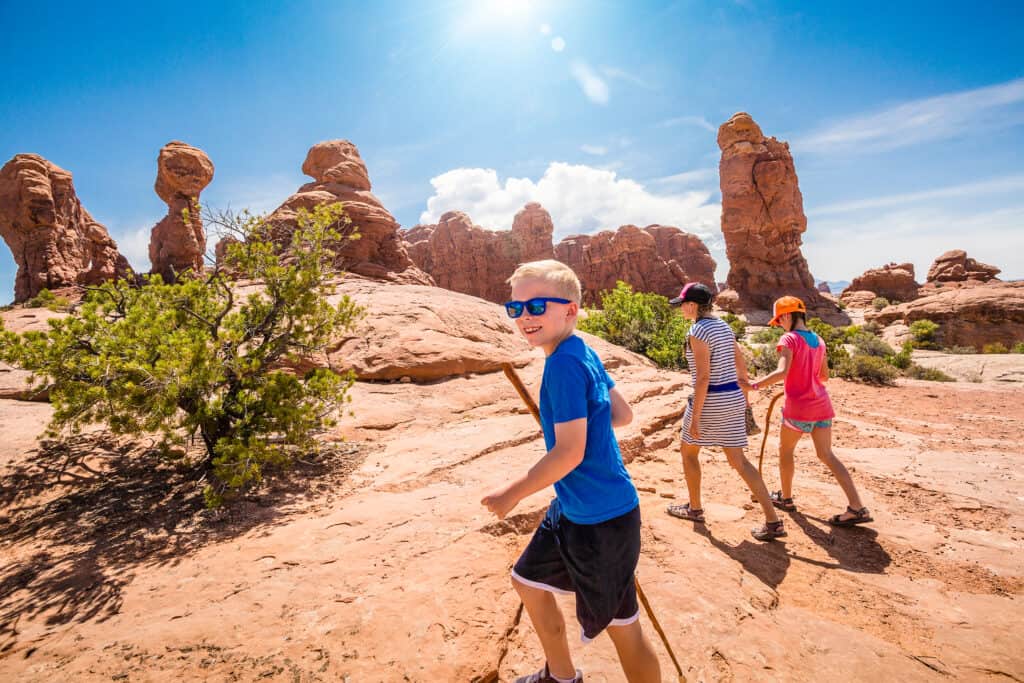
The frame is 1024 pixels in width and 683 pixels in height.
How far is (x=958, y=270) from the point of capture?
148 feet

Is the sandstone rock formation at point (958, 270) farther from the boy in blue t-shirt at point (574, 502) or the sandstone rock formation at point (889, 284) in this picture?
the boy in blue t-shirt at point (574, 502)

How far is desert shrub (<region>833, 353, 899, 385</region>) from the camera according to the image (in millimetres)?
11164

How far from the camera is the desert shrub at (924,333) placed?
78.1ft

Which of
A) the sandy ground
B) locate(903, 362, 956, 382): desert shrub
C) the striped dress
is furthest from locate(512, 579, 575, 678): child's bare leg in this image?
locate(903, 362, 956, 382): desert shrub

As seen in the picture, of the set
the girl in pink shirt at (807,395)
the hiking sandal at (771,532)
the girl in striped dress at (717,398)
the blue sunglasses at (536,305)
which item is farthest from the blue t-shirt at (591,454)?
the girl in pink shirt at (807,395)

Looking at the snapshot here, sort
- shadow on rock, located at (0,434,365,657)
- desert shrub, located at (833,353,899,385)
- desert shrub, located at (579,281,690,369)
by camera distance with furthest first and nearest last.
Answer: desert shrub, located at (579,281,690,369) < desert shrub, located at (833,353,899,385) < shadow on rock, located at (0,434,365,657)

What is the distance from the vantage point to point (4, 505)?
13.5 ft

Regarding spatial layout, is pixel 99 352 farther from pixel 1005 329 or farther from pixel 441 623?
pixel 1005 329

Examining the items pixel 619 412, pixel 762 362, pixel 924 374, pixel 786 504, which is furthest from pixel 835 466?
pixel 924 374

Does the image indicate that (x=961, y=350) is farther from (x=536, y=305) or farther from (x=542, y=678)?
(x=536, y=305)

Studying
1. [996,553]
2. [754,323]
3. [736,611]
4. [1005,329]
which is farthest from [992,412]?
[754,323]

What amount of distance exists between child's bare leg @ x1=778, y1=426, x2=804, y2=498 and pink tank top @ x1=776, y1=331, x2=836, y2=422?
0.51 ft

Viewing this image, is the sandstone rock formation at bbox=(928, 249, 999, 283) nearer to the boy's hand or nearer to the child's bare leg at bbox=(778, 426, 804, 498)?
the child's bare leg at bbox=(778, 426, 804, 498)

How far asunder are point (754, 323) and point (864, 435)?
37.9 meters
